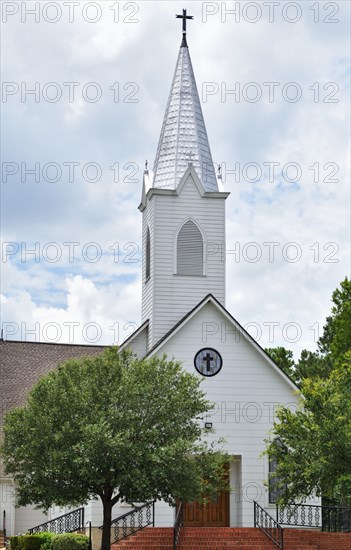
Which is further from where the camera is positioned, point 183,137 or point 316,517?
point 183,137

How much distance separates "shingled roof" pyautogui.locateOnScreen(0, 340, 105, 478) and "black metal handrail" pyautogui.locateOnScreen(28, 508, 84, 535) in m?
8.15

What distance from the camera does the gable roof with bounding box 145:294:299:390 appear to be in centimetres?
3572

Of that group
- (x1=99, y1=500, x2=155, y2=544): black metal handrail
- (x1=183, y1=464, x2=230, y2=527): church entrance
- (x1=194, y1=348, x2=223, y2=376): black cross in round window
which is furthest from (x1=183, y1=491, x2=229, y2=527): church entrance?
(x1=194, y1=348, x2=223, y2=376): black cross in round window

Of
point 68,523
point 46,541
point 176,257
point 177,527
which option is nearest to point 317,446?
point 177,527

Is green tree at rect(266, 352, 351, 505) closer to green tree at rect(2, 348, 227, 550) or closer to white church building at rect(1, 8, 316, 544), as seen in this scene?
white church building at rect(1, 8, 316, 544)

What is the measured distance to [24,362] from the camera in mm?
47094

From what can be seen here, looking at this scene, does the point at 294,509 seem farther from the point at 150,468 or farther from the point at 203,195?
the point at 203,195

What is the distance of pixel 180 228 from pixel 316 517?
1225 centimetres

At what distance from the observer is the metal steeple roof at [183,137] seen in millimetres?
40906

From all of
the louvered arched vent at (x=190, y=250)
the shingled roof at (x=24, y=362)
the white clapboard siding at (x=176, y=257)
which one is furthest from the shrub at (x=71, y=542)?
the shingled roof at (x=24, y=362)

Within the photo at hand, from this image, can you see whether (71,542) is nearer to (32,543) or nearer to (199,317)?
(32,543)

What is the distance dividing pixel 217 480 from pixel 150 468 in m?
2.95

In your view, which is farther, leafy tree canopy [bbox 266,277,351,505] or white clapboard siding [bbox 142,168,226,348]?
white clapboard siding [bbox 142,168,226,348]

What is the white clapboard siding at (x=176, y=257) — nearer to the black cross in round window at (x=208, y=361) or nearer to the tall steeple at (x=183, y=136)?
the tall steeple at (x=183, y=136)
